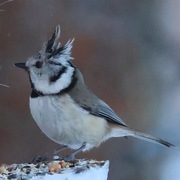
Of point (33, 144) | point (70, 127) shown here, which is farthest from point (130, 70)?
point (70, 127)

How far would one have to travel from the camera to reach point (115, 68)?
2438 millimetres

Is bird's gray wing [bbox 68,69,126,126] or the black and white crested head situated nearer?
the black and white crested head

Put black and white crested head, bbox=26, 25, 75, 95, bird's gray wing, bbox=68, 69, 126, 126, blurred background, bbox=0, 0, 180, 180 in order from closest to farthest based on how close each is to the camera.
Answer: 1. black and white crested head, bbox=26, 25, 75, 95
2. bird's gray wing, bbox=68, 69, 126, 126
3. blurred background, bbox=0, 0, 180, 180

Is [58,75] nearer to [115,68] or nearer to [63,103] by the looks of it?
[63,103]

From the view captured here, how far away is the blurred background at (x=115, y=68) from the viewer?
2.26 metres

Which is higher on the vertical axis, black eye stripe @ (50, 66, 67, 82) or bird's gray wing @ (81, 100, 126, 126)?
black eye stripe @ (50, 66, 67, 82)

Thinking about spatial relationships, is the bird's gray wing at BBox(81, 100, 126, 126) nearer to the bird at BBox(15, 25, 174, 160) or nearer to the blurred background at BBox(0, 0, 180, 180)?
the bird at BBox(15, 25, 174, 160)

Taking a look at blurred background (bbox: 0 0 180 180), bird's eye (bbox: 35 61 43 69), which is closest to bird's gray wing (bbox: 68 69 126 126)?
bird's eye (bbox: 35 61 43 69)

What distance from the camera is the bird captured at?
170 centimetres

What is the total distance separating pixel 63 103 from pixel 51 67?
0.38 feet

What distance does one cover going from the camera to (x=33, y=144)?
234 cm

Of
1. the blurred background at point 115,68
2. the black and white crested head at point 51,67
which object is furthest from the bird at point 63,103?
the blurred background at point 115,68

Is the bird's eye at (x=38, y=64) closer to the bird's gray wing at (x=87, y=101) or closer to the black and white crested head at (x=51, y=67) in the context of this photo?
the black and white crested head at (x=51, y=67)

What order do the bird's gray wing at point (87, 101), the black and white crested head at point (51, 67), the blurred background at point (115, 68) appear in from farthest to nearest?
the blurred background at point (115, 68) < the bird's gray wing at point (87, 101) < the black and white crested head at point (51, 67)
